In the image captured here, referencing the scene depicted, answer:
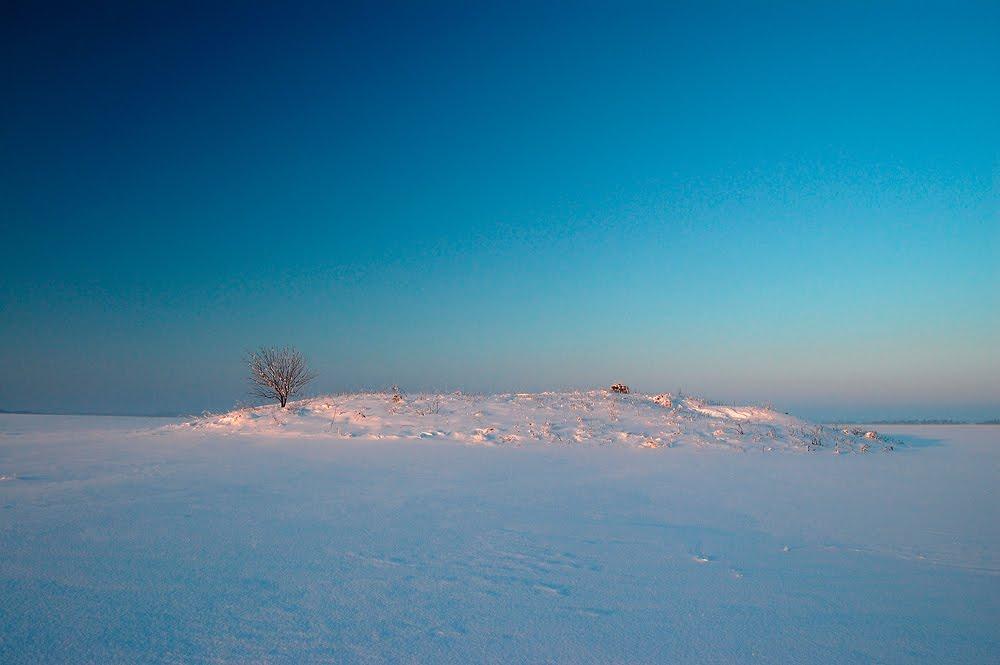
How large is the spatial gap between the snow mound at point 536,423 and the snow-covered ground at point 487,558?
2526 millimetres

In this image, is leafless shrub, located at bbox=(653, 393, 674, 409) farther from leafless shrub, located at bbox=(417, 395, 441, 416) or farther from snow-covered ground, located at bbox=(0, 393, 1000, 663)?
leafless shrub, located at bbox=(417, 395, 441, 416)

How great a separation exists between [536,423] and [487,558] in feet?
36.3

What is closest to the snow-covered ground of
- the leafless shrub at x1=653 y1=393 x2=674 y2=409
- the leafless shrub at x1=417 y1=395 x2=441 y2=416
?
the leafless shrub at x1=417 y1=395 x2=441 y2=416

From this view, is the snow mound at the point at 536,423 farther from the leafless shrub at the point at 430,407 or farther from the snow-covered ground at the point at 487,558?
the snow-covered ground at the point at 487,558

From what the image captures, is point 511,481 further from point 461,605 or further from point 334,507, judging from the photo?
point 461,605

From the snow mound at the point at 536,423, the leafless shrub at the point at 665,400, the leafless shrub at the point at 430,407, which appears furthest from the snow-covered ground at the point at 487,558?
the leafless shrub at the point at 665,400

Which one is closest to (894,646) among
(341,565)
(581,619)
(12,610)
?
(581,619)

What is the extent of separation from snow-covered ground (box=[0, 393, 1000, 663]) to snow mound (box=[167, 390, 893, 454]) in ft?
8.29

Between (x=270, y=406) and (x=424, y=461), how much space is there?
10514mm

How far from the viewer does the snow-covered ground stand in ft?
12.0

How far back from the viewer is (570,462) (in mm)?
Result: 11766

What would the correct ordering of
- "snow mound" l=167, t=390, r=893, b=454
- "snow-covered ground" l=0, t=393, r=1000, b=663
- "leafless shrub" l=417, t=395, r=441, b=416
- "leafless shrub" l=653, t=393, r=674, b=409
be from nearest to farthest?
1. "snow-covered ground" l=0, t=393, r=1000, b=663
2. "snow mound" l=167, t=390, r=893, b=454
3. "leafless shrub" l=417, t=395, r=441, b=416
4. "leafless shrub" l=653, t=393, r=674, b=409

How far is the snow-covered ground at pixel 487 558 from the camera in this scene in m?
3.67

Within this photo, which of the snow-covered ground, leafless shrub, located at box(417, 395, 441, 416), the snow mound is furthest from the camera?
leafless shrub, located at box(417, 395, 441, 416)
